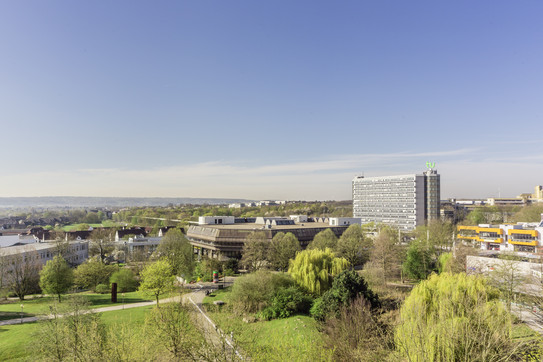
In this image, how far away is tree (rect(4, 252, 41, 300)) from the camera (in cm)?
4042

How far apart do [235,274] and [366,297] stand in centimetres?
2910

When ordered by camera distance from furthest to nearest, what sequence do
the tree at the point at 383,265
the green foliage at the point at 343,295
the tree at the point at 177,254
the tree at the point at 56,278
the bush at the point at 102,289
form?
the tree at the point at 177,254 < the bush at the point at 102,289 < the tree at the point at 383,265 < the tree at the point at 56,278 < the green foliage at the point at 343,295

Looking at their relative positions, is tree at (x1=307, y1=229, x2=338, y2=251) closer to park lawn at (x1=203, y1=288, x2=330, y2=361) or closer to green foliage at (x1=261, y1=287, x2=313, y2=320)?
green foliage at (x1=261, y1=287, x2=313, y2=320)

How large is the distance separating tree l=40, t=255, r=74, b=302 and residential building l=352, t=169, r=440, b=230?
3566 inches

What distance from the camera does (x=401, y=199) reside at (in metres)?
120

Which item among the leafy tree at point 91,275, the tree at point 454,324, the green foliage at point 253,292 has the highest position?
the tree at point 454,324

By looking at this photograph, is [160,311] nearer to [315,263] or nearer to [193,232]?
[315,263]

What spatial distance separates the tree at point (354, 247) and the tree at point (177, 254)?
880 inches

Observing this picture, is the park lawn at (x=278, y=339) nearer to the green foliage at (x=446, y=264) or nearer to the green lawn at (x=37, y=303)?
the green lawn at (x=37, y=303)

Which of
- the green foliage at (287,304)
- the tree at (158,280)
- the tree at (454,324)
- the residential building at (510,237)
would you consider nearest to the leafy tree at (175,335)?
the tree at (454,324)

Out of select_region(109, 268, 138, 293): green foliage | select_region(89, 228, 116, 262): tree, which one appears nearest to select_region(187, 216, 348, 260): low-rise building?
select_region(109, 268, 138, 293): green foliage

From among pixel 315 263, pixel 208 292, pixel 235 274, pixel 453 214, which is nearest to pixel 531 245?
pixel 315 263

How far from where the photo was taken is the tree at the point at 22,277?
4042 centimetres

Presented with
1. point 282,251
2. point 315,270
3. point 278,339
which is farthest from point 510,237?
point 278,339
